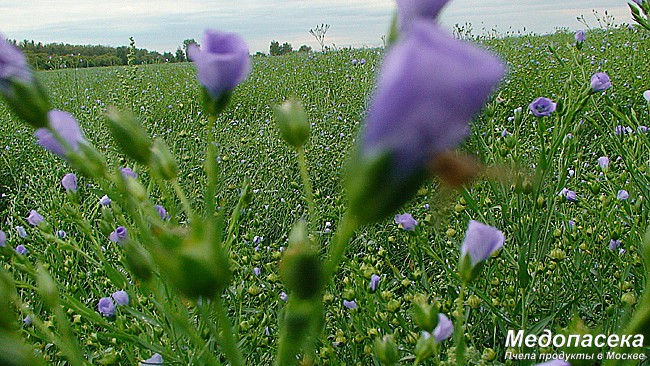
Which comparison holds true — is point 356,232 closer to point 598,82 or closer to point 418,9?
point 598,82

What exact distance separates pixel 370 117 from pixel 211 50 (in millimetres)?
221

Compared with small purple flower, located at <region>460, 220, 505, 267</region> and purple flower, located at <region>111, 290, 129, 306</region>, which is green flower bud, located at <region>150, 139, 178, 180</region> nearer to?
small purple flower, located at <region>460, 220, 505, 267</region>

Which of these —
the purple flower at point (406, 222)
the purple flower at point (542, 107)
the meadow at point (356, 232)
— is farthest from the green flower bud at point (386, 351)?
the purple flower at point (542, 107)

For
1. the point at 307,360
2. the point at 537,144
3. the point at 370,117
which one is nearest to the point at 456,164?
the point at 370,117

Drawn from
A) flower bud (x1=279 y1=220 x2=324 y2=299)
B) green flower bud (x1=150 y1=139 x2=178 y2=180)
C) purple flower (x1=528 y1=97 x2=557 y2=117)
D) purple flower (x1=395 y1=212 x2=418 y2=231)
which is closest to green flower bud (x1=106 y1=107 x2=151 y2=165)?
green flower bud (x1=150 y1=139 x2=178 y2=180)

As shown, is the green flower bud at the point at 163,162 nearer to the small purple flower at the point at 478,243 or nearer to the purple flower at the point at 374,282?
the small purple flower at the point at 478,243

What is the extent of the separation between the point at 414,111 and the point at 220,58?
24 centimetres

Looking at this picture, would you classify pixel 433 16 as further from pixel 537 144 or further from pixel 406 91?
pixel 537 144

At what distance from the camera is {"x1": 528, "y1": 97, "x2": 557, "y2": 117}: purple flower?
43.0 inches

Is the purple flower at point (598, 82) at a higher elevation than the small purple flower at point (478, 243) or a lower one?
higher

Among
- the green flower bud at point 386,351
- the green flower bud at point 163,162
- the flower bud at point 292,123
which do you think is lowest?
the green flower bud at point 386,351

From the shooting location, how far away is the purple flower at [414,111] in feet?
0.72

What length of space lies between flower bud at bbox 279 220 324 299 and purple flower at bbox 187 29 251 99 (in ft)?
0.64

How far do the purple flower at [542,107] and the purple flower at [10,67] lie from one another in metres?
0.94
